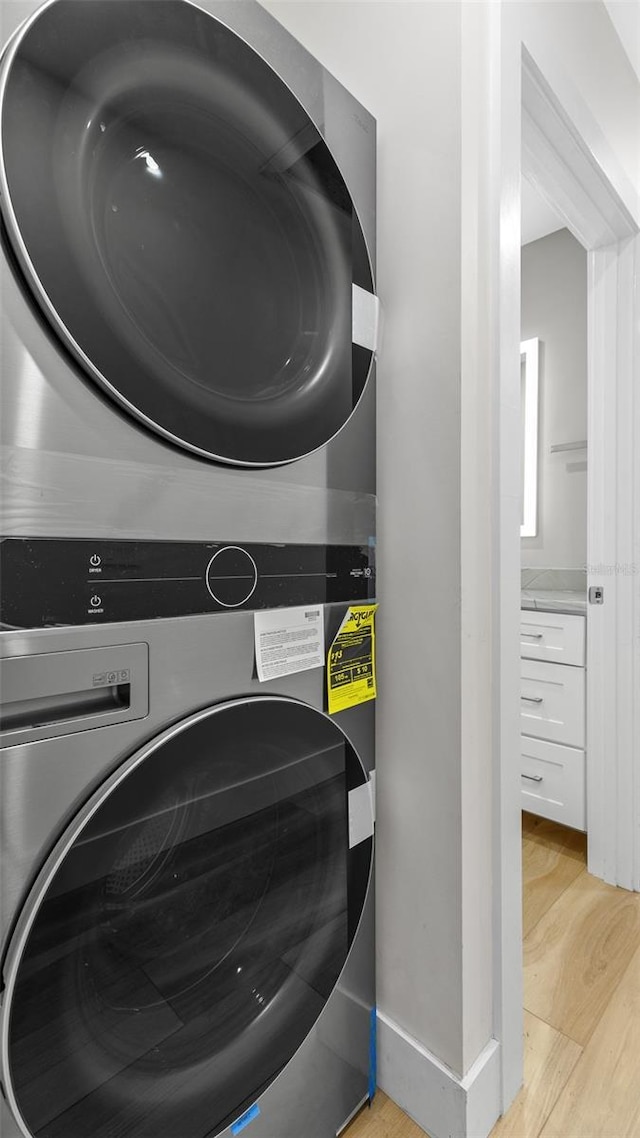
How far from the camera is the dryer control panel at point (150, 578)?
0.54 meters

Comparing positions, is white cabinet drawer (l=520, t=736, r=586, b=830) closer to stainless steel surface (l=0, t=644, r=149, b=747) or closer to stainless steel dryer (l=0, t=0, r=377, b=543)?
stainless steel dryer (l=0, t=0, r=377, b=543)

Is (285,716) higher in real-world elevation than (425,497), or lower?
lower

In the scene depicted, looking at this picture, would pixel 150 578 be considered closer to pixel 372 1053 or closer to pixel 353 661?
pixel 353 661

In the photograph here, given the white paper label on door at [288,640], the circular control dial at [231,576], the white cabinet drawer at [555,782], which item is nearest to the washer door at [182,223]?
the circular control dial at [231,576]

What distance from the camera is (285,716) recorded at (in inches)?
30.7

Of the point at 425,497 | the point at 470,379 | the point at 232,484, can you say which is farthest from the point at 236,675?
the point at 470,379

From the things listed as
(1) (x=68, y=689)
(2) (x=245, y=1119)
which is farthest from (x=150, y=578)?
(2) (x=245, y=1119)

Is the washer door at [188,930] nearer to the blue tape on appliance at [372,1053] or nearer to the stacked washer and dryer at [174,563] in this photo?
the stacked washer and dryer at [174,563]

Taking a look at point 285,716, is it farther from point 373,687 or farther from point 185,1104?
point 185,1104

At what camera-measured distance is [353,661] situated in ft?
3.04

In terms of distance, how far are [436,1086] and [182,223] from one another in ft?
4.45

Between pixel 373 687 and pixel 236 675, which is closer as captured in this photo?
pixel 236 675

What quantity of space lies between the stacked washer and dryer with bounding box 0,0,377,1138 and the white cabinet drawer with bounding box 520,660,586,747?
1156 mm

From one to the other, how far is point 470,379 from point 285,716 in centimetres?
62
